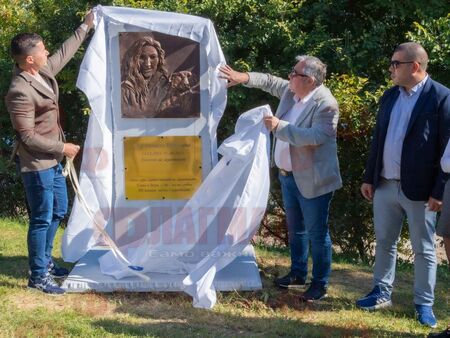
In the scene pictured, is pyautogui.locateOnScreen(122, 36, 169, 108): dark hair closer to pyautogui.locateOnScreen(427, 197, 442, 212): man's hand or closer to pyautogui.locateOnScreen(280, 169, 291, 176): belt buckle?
pyautogui.locateOnScreen(280, 169, 291, 176): belt buckle

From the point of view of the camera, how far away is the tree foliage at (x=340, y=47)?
655 centimetres

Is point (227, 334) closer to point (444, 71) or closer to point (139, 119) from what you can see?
point (139, 119)

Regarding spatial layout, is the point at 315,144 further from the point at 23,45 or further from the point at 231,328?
the point at 23,45

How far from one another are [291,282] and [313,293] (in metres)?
0.36

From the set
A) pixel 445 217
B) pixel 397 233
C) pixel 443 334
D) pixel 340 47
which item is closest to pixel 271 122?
pixel 397 233

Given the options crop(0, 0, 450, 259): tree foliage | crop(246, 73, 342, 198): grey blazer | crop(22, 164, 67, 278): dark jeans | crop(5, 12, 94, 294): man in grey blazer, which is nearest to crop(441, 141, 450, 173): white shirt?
crop(246, 73, 342, 198): grey blazer

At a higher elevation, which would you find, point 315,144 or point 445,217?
point 315,144

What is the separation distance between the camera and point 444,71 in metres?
6.98

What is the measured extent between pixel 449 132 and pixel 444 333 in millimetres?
1296

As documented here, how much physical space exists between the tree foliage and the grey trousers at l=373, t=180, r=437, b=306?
66.6 inches

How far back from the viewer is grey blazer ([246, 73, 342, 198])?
4.68 m

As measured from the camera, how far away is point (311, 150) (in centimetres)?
482

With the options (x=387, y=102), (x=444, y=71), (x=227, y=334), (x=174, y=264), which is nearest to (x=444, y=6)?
(x=444, y=71)

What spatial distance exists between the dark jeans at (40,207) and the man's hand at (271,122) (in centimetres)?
165
